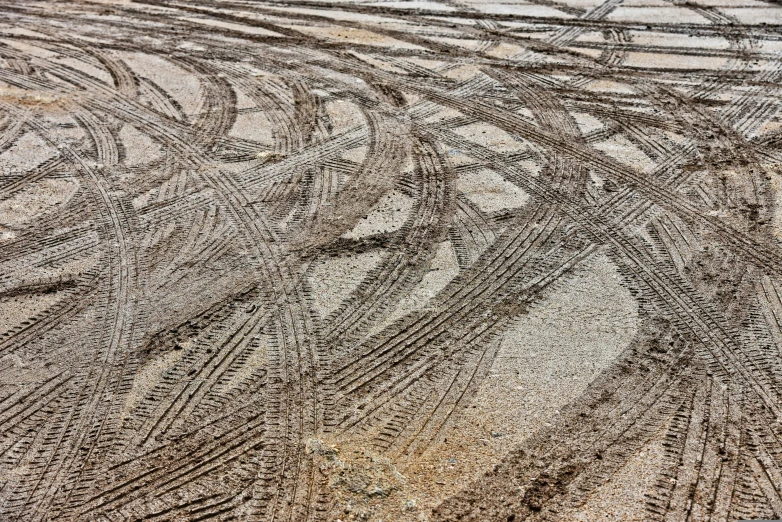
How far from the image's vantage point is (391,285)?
7.10 m


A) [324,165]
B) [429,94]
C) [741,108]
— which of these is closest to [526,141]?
[429,94]

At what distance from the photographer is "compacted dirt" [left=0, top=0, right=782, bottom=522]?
17.0ft

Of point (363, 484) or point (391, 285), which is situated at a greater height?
point (391, 285)

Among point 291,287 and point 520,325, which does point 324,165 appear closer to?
point 291,287

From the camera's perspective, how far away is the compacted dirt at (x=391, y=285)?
519 centimetres

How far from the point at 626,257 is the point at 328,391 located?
3658 mm

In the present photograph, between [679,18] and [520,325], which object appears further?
[679,18]

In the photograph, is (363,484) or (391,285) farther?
(391,285)

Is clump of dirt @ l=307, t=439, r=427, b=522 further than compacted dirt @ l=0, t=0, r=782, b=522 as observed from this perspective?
No

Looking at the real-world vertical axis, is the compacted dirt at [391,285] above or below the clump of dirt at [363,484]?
above

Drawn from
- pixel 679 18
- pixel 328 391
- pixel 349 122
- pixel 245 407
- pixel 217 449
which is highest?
pixel 679 18

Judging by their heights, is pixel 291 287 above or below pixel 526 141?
below

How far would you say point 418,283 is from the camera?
23.4 ft

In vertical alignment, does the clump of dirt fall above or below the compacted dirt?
below
